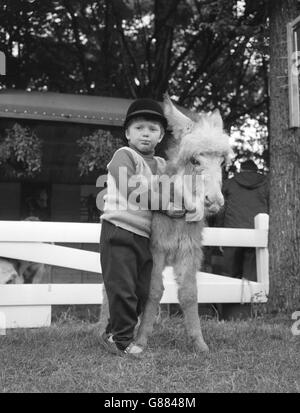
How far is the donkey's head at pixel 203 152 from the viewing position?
3.45m

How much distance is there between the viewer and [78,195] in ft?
37.3

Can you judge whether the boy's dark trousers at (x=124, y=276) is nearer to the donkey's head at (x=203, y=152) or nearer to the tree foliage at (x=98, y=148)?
the donkey's head at (x=203, y=152)

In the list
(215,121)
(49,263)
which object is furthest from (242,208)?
(215,121)

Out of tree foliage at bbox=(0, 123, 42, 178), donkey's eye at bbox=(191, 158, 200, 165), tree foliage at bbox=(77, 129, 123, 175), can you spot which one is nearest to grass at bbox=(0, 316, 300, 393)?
donkey's eye at bbox=(191, 158, 200, 165)

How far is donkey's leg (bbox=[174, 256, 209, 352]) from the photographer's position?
3668 millimetres

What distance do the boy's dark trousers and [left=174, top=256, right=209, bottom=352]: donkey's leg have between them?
23cm

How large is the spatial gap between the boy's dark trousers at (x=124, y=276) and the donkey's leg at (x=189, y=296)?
0.74ft

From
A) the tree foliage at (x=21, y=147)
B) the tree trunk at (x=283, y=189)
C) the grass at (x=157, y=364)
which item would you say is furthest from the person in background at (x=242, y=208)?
the tree foliage at (x=21, y=147)

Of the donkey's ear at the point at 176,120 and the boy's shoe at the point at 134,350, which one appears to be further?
the donkey's ear at the point at 176,120

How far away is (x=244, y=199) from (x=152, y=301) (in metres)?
3.57

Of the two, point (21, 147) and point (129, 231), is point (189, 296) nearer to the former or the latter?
point (129, 231)

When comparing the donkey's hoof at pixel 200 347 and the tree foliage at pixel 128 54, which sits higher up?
the tree foliage at pixel 128 54

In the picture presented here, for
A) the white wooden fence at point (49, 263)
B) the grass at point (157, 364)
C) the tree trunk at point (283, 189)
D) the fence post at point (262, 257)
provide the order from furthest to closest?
the fence post at point (262, 257) → the tree trunk at point (283, 189) → the white wooden fence at point (49, 263) → the grass at point (157, 364)

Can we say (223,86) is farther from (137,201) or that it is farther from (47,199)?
(137,201)
